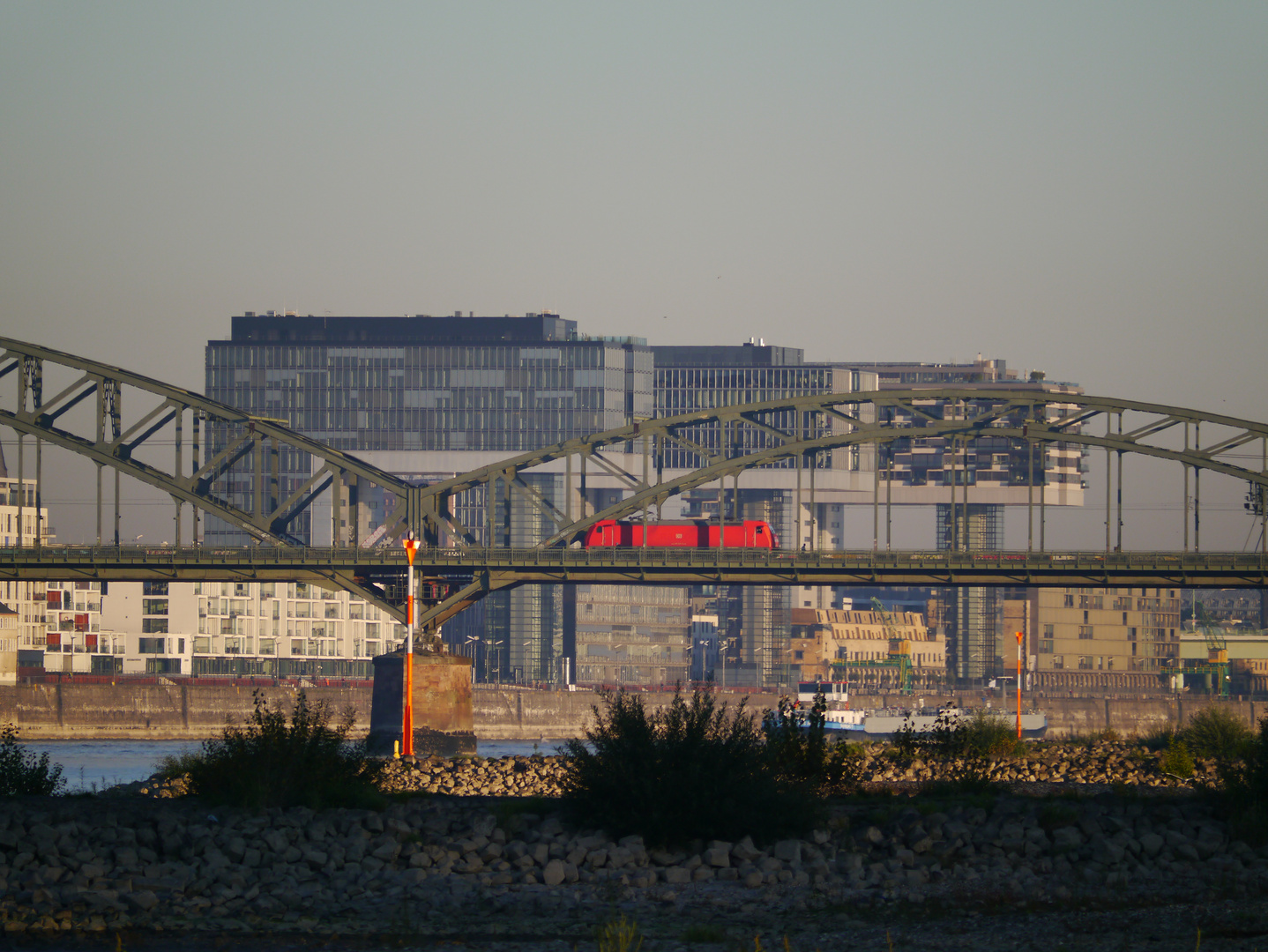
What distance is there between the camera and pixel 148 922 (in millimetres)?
27422

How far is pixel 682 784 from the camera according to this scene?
31.0 m

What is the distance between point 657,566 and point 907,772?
6236 cm

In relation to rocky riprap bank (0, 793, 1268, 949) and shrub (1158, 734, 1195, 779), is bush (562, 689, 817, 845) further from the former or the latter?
shrub (1158, 734, 1195, 779)

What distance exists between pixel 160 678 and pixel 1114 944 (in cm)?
16846

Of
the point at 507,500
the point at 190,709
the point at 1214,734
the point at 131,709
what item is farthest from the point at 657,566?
the point at 131,709

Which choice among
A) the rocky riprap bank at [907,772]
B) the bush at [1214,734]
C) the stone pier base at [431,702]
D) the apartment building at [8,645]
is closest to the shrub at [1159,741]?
the rocky riprap bank at [907,772]

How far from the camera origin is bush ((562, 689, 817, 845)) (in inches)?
1220

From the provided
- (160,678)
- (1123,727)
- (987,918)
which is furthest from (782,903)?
(1123,727)

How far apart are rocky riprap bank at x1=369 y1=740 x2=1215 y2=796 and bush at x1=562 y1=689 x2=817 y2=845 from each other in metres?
10.1

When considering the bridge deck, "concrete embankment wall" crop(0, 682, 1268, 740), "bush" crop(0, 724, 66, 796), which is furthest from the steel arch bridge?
"bush" crop(0, 724, 66, 796)

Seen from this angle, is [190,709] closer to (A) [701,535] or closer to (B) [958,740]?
(A) [701,535]

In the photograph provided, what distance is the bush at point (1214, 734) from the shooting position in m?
50.9

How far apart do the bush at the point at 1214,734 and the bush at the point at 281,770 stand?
27119mm

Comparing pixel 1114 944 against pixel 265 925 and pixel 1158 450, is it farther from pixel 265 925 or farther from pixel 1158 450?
pixel 1158 450
